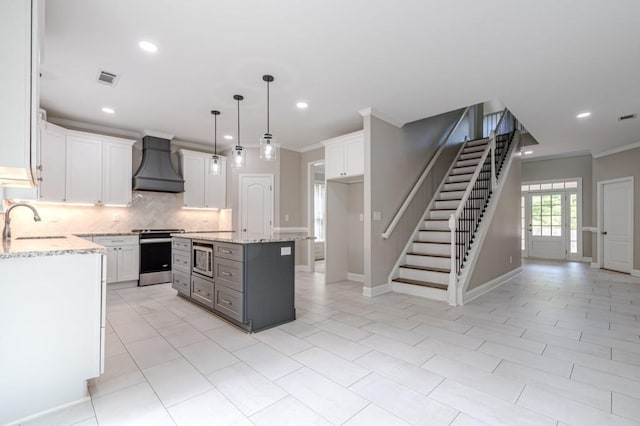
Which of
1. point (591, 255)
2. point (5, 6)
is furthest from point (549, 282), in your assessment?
point (5, 6)

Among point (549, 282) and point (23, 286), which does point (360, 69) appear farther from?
point (549, 282)

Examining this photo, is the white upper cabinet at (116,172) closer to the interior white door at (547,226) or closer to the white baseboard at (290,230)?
the white baseboard at (290,230)

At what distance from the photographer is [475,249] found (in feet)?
14.7

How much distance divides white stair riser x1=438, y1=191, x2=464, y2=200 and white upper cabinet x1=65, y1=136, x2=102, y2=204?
20.3 feet

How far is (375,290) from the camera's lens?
449cm

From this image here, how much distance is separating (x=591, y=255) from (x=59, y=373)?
10502 mm

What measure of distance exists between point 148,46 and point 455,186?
17.9 feet

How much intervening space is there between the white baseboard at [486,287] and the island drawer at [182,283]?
3.70 m

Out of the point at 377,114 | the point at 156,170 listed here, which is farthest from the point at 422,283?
the point at 156,170

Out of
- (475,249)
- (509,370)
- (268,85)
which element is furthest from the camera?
(475,249)

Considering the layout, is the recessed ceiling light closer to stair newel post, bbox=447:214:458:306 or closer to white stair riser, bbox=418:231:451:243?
stair newel post, bbox=447:214:458:306

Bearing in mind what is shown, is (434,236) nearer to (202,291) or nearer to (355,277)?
(355,277)

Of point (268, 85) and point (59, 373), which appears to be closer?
point (59, 373)

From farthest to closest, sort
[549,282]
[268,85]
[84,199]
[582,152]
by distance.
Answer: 1. [582,152]
2. [549,282]
3. [84,199]
4. [268,85]
